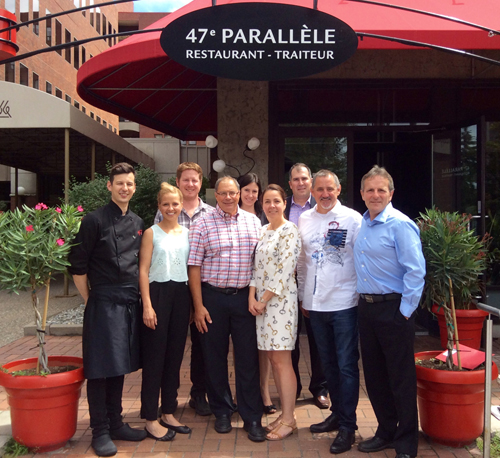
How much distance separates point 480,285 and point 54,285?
9.13 meters

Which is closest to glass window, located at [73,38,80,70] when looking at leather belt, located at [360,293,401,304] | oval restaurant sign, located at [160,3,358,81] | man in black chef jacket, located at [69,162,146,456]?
oval restaurant sign, located at [160,3,358,81]

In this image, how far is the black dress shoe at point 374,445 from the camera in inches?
133

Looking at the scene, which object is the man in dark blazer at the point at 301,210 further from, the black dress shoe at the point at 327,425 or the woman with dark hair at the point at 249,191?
the black dress shoe at the point at 327,425

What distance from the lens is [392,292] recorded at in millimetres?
3158

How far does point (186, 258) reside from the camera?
3654mm

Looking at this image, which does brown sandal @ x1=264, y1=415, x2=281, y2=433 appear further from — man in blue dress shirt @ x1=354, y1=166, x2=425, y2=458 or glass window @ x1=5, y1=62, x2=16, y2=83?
glass window @ x1=5, y1=62, x2=16, y2=83

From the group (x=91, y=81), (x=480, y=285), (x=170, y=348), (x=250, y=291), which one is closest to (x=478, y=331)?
(x=480, y=285)

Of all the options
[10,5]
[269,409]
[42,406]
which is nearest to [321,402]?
[269,409]

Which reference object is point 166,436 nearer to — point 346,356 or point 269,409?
point 269,409

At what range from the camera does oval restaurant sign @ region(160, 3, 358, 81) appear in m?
3.73

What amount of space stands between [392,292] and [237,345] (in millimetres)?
1190

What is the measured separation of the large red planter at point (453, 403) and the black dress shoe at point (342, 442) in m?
0.55

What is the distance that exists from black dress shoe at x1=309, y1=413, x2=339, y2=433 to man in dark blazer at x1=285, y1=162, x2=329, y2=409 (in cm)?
44

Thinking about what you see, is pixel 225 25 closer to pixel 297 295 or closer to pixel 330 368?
pixel 297 295
